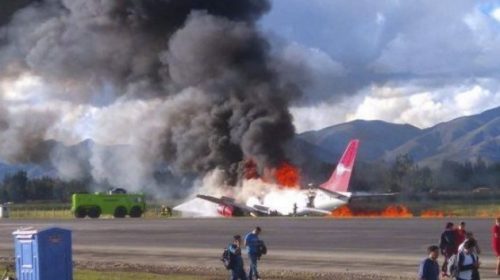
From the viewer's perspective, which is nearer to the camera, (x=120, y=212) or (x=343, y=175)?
(x=343, y=175)

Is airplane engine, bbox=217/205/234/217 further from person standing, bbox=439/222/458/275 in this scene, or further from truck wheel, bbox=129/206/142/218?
person standing, bbox=439/222/458/275

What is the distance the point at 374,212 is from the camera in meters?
72.0

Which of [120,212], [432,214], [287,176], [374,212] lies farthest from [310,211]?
[120,212]

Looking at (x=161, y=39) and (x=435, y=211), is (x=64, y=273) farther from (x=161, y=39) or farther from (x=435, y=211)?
→ (x=161, y=39)

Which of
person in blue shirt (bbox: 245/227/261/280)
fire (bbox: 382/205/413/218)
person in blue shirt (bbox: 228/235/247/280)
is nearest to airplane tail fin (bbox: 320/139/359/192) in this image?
fire (bbox: 382/205/413/218)

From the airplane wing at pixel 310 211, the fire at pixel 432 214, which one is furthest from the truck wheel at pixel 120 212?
the fire at pixel 432 214

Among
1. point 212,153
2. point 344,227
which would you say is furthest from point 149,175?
point 344,227

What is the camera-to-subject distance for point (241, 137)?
249 feet

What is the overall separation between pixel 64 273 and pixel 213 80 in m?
56.8

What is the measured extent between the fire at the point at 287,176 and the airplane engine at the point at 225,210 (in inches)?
169

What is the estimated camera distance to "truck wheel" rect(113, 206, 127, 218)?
84188mm

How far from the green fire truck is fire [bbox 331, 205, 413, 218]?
20.6 metres

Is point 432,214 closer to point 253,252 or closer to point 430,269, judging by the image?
point 253,252

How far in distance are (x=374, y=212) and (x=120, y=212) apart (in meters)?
24.1
